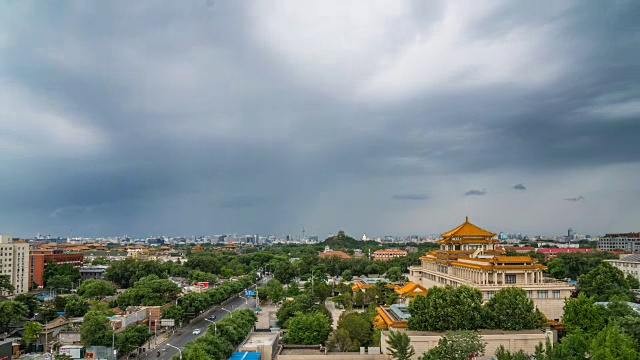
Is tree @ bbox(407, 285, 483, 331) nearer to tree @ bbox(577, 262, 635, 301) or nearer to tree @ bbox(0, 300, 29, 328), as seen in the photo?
tree @ bbox(577, 262, 635, 301)

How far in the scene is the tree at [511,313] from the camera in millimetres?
31109

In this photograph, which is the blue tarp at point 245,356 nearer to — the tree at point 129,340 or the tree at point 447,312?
the tree at point 129,340

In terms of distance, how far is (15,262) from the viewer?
66.0 metres

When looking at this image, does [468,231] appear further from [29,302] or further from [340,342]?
[29,302]

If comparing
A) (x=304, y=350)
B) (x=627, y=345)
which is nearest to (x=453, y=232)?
(x=304, y=350)

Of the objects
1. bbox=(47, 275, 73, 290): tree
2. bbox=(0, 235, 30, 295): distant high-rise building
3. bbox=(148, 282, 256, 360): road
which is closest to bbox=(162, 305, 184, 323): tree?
bbox=(148, 282, 256, 360): road

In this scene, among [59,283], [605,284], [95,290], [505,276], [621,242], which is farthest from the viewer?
[621,242]

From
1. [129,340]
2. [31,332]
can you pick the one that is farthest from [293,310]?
[31,332]

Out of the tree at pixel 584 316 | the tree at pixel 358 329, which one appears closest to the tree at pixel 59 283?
the tree at pixel 358 329

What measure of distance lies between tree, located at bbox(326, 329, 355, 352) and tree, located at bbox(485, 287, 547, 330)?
29.4 ft

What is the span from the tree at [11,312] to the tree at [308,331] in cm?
2337

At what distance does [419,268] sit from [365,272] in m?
32.9

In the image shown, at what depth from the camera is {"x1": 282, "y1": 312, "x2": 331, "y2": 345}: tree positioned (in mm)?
34875

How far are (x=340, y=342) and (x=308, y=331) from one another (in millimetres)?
3525
